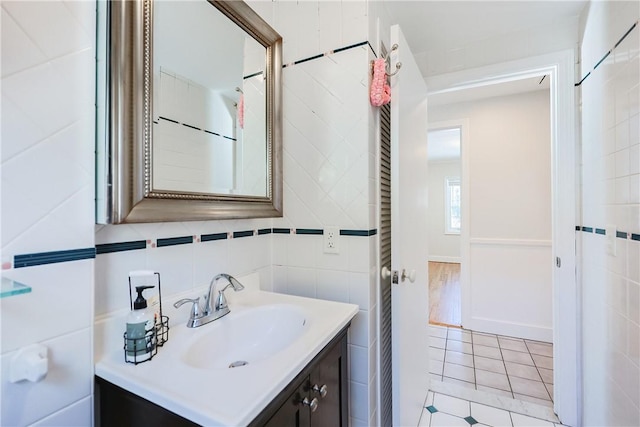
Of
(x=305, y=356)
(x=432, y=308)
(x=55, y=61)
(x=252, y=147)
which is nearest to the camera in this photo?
(x=55, y=61)

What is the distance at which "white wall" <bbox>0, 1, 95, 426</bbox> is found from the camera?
57 cm

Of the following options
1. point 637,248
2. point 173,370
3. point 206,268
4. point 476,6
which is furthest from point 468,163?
point 173,370

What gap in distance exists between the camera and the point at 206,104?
1.04m

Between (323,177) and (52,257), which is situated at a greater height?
(323,177)

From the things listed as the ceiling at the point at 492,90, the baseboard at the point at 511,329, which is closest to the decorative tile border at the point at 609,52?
the ceiling at the point at 492,90

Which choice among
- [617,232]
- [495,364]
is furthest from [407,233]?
[495,364]

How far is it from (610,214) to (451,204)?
18.9ft

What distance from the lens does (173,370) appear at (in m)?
0.68

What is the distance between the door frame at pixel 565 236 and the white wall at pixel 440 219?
5.17 metres

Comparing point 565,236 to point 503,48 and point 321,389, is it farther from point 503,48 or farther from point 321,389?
point 321,389

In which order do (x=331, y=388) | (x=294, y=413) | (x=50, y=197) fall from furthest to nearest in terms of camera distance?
(x=331, y=388)
(x=294, y=413)
(x=50, y=197)

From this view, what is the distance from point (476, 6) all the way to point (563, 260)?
4.93 ft

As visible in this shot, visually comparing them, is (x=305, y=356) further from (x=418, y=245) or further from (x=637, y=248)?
(x=637, y=248)

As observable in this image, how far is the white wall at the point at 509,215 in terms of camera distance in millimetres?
2717
